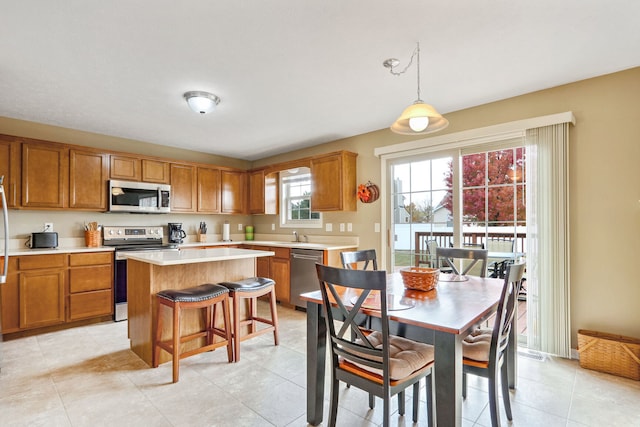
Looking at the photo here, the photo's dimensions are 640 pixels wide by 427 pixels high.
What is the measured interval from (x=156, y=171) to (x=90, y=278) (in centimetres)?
166

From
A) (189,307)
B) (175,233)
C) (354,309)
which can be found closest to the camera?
(354,309)

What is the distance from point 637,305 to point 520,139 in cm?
164

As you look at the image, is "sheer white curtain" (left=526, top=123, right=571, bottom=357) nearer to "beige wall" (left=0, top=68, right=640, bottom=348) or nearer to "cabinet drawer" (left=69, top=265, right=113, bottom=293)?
"beige wall" (left=0, top=68, right=640, bottom=348)

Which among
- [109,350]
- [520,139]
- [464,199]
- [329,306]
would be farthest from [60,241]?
[520,139]

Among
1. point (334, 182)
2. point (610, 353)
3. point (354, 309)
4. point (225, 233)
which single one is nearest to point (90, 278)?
point (225, 233)

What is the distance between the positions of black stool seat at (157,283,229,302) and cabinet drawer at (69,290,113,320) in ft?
5.91

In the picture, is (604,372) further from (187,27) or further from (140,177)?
(140,177)

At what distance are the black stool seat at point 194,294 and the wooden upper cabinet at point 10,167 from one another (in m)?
2.44

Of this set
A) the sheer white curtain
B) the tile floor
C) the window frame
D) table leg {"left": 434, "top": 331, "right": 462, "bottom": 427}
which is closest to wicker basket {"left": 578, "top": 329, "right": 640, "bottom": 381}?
the tile floor

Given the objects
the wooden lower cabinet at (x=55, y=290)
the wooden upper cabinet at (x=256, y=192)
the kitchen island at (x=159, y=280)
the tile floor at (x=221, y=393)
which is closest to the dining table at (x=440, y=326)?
the tile floor at (x=221, y=393)

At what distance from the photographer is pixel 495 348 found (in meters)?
1.73

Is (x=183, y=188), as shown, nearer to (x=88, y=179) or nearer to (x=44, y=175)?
(x=88, y=179)

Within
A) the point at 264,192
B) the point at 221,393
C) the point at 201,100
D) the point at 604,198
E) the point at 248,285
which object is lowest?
the point at 221,393

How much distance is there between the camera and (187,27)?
205 centimetres
